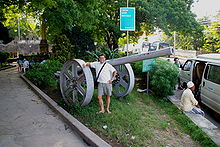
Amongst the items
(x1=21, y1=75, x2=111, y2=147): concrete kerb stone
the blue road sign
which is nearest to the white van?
the blue road sign

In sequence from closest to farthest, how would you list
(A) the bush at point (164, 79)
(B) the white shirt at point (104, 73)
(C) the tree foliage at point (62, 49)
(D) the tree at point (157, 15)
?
1. (B) the white shirt at point (104, 73)
2. (A) the bush at point (164, 79)
3. (C) the tree foliage at point (62, 49)
4. (D) the tree at point (157, 15)

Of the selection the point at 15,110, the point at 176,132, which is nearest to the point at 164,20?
the point at 176,132

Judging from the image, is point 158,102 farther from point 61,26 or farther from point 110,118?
point 61,26

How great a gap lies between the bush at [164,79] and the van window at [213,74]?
4.42ft

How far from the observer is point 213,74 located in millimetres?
6555

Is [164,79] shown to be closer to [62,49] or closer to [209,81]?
[209,81]

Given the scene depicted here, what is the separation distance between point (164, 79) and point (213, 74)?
1.73 meters

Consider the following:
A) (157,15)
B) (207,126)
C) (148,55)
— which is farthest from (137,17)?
(207,126)

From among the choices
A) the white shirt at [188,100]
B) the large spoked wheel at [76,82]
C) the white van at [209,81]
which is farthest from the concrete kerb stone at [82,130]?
the white van at [209,81]

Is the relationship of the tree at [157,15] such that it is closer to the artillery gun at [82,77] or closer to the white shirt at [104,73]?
the artillery gun at [82,77]

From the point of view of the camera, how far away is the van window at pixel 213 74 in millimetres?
6320

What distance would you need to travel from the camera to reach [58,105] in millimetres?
5945

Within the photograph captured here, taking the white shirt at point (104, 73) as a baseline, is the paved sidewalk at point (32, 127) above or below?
below

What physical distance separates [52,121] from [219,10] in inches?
1095
